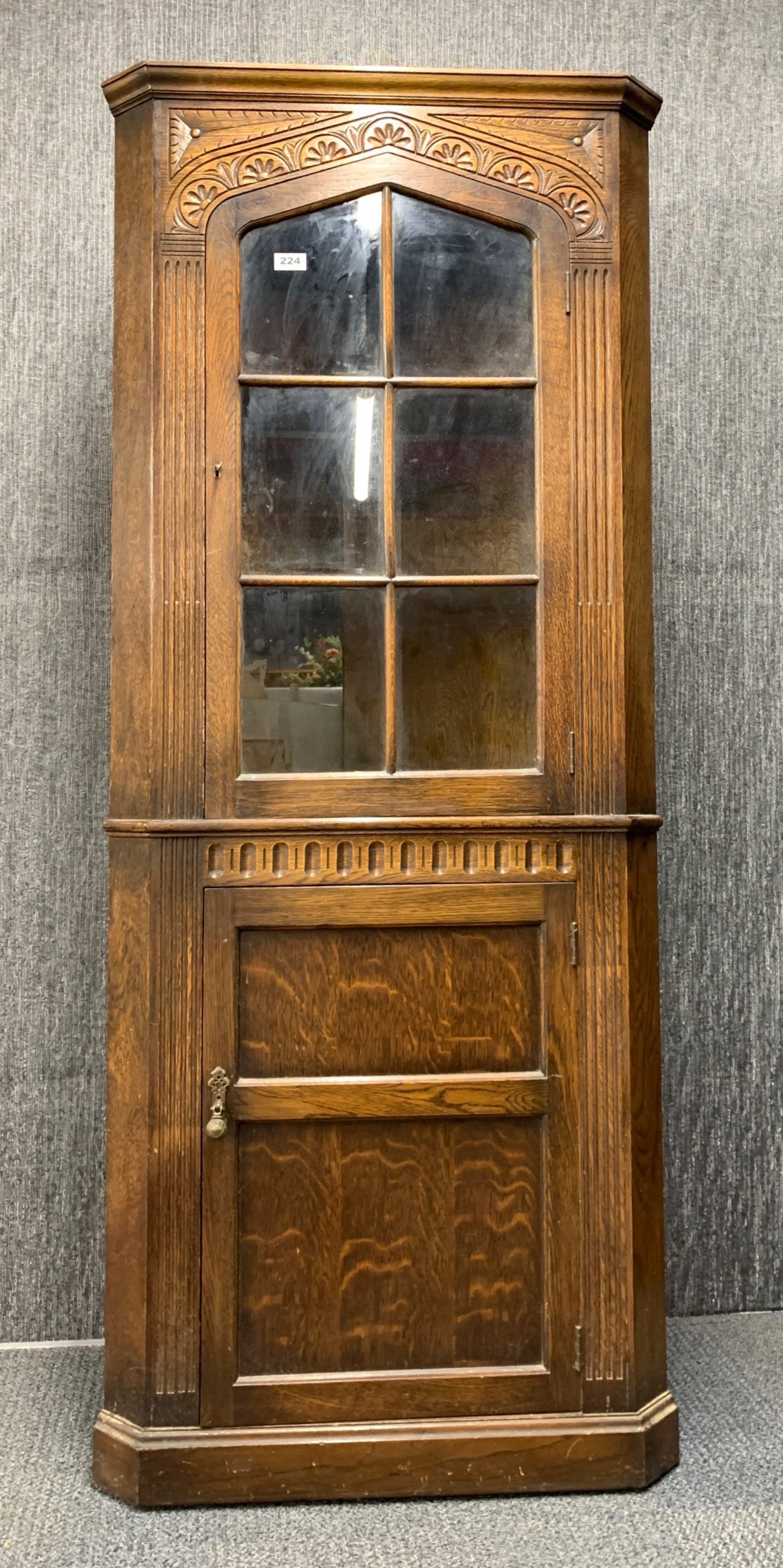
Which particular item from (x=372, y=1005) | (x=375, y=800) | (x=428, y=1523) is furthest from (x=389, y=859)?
(x=428, y=1523)

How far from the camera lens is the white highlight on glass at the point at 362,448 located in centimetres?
172

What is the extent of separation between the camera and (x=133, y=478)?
5.62 ft

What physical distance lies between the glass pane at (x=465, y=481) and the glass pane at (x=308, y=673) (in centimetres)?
11

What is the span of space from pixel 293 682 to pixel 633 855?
0.55 metres

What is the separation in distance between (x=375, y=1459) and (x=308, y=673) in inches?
43.3

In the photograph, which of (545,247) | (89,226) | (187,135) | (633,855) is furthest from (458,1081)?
(89,226)

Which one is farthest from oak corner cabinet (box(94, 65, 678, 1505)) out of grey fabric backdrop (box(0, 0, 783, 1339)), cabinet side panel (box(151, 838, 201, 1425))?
grey fabric backdrop (box(0, 0, 783, 1339))

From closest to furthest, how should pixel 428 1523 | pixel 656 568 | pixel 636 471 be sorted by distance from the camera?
1. pixel 428 1523
2. pixel 636 471
3. pixel 656 568

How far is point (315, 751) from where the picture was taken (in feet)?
5.61

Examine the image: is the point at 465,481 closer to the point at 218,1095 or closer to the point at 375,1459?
the point at 218,1095

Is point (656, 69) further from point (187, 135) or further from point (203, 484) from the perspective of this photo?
point (203, 484)

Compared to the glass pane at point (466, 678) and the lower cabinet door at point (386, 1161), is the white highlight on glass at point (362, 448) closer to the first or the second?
the glass pane at point (466, 678)

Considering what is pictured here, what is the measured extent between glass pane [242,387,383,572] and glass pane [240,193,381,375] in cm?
4

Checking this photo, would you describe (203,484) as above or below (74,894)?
above
